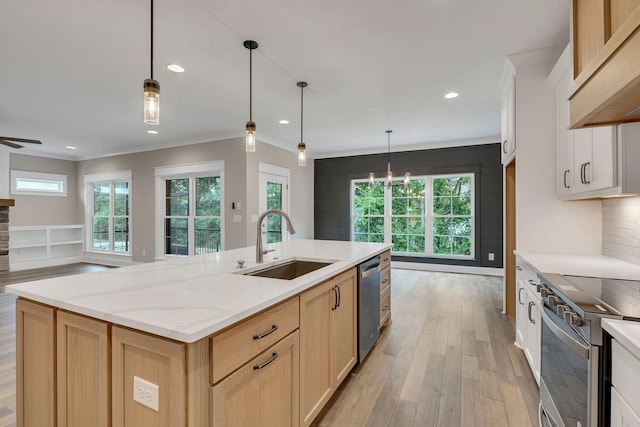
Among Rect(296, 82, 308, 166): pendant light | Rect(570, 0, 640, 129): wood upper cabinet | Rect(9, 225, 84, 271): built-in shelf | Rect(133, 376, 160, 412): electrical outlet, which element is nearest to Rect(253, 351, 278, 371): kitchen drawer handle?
Rect(133, 376, 160, 412): electrical outlet

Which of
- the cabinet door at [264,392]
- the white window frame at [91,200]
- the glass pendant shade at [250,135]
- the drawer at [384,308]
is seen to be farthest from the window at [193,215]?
the cabinet door at [264,392]

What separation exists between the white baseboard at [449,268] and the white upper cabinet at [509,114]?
9.93 ft

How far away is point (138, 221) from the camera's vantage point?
6398 millimetres

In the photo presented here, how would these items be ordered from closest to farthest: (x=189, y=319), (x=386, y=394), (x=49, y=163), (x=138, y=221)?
(x=189, y=319)
(x=386, y=394)
(x=138, y=221)
(x=49, y=163)

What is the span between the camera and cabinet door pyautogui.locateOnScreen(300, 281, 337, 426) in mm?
1530

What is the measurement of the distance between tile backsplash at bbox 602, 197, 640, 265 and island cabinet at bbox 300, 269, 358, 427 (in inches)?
77.3

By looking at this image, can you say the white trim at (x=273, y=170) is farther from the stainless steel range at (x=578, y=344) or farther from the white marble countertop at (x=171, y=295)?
the stainless steel range at (x=578, y=344)

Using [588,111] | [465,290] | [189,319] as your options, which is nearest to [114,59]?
[189,319]

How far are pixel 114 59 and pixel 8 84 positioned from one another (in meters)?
1.63

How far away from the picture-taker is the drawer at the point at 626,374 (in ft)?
3.02

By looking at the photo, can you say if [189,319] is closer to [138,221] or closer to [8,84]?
[8,84]

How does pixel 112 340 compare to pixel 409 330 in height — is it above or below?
above

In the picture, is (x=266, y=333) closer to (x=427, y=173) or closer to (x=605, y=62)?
(x=605, y=62)

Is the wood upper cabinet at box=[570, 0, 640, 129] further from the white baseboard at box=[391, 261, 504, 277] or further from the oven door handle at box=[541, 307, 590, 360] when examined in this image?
the white baseboard at box=[391, 261, 504, 277]
